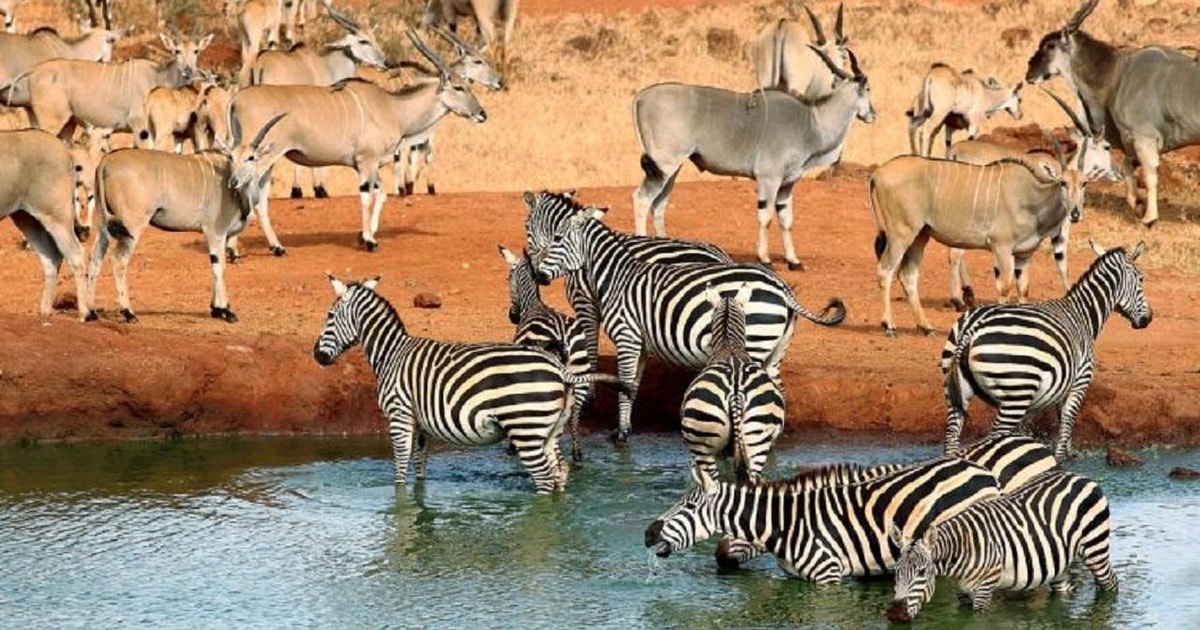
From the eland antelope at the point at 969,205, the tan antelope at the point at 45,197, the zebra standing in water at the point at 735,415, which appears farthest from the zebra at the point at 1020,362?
the tan antelope at the point at 45,197

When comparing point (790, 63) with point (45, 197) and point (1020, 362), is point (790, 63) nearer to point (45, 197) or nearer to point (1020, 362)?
point (45, 197)

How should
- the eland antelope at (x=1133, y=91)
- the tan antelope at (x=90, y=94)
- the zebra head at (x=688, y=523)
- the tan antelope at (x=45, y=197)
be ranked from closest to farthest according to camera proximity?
the zebra head at (x=688, y=523), the tan antelope at (x=45, y=197), the tan antelope at (x=90, y=94), the eland antelope at (x=1133, y=91)

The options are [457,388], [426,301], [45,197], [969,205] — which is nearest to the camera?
[457,388]

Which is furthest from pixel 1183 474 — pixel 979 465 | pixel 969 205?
pixel 969 205

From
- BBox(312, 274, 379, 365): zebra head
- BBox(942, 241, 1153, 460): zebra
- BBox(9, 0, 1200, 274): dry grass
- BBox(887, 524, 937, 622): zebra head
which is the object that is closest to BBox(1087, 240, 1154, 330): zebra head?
BBox(942, 241, 1153, 460): zebra

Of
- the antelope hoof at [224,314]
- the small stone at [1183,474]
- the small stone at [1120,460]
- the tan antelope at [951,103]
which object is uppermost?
the tan antelope at [951,103]

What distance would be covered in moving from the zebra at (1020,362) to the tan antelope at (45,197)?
22.5 ft

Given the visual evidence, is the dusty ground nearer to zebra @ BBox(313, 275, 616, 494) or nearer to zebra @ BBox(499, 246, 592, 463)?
zebra @ BBox(499, 246, 592, 463)

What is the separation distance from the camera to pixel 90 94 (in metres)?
21.9

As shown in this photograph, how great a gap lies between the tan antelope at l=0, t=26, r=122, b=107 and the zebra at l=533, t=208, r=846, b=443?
9.44 meters

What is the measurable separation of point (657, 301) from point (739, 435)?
2.17 metres

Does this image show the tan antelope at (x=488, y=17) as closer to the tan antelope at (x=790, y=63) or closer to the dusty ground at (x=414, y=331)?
the tan antelope at (x=790, y=63)

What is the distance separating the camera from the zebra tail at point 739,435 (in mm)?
11422

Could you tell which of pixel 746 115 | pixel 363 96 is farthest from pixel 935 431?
pixel 363 96
